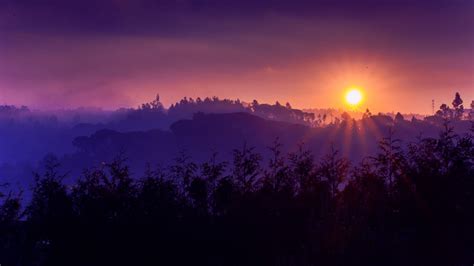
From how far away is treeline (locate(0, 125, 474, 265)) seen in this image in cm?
2291

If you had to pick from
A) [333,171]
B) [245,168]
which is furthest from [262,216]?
[333,171]

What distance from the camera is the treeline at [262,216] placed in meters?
22.9

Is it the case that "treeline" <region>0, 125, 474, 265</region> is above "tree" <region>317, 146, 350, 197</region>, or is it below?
below

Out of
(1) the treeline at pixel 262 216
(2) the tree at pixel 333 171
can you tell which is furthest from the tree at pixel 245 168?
(2) the tree at pixel 333 171

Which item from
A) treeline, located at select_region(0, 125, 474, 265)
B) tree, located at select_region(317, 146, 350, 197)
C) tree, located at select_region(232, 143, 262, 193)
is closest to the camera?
treeline, located at select_region(0, 125, 474, 265)

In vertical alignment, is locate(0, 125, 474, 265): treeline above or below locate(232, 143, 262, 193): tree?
below

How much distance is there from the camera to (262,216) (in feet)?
85.6

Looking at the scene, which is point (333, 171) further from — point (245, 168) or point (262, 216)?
point (262, 216)

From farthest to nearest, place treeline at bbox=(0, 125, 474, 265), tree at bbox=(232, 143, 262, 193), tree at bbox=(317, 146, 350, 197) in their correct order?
1. tree at bbox=(317, 146, 350, 197)
2. tree at bbox=(232, 143, 262, 193)
3. treeline at bbox=(0, 125, 474, 265)

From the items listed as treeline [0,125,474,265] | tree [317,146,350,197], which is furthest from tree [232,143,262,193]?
tree [317,146,350,197]

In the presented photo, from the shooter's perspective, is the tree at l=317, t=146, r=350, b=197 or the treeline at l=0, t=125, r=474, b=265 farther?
the tree at l=317, t=146, r=350, b=197

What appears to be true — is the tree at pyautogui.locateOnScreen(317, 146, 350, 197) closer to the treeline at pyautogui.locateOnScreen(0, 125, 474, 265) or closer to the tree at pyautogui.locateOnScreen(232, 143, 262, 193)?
the treeline at pyautogui.locateOnScreen(0, 125, 474, 265)

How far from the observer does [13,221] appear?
24781 millimetres

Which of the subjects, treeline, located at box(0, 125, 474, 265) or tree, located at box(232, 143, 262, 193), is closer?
treeline, located at box(0, 125, 474, 265)
